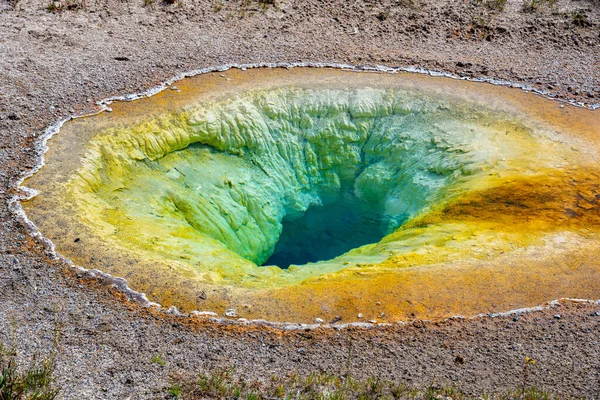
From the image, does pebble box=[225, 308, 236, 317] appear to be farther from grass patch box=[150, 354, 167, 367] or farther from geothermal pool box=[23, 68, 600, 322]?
grass patch box=[150, 354, 167, 367]

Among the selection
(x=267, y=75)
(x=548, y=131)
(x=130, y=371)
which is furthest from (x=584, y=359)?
(x=267, y=75)

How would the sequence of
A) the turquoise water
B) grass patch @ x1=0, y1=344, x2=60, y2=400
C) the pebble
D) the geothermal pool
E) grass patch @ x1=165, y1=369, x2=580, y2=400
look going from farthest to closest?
1. the turquoise water
2. the geothermal pool
3. the pebble
4. grass patch @ x1=165, y1=369, x2=580, y2=400
5. grass patch @ x1=0, y1=344, x2=60, y2=400

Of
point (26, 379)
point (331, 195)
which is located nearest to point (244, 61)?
point (331, 195)

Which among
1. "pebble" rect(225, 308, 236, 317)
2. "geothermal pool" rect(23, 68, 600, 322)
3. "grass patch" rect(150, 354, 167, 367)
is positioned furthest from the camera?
"geothermal pool" rect(23, 68, 600, 322)

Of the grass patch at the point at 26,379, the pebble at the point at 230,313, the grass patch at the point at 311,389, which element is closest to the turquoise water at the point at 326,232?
the pebble at the point at 230,313

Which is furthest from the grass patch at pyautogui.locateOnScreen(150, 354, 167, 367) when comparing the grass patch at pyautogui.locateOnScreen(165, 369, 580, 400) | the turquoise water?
the turquoise water
